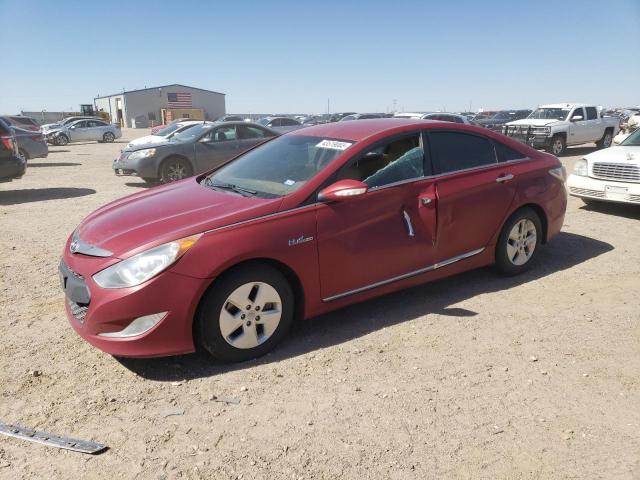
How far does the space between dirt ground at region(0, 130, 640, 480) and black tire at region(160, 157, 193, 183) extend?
21.2 ft

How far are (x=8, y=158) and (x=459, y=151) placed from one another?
863cm

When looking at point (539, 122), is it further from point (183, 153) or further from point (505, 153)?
point (505, 153)

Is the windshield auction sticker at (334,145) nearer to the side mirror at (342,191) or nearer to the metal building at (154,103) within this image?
the side mirror at (342,191)

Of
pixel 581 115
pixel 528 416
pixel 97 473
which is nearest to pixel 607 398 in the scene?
pixel 528 416

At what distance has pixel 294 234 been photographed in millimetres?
3324

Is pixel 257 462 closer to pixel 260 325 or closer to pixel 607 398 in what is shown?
pixel 260 325

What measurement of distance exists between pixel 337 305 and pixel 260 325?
2.07 ft

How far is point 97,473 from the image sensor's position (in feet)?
7.75

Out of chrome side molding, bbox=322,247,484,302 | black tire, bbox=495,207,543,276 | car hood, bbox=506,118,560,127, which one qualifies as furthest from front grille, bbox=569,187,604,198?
car hood, bbox=506,118,560,127

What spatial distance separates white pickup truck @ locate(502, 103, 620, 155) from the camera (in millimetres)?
16844

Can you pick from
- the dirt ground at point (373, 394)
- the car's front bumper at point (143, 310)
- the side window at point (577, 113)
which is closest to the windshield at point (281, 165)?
the car's front bumper at point (143, 310)

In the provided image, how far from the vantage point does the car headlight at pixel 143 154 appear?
1072 cm

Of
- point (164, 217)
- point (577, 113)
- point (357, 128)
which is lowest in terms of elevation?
point (164, 217)

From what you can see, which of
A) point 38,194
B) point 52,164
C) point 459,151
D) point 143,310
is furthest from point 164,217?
point 52,164
